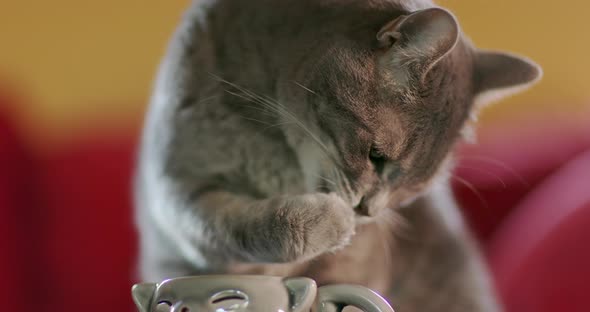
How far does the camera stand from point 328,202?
27.3 inches

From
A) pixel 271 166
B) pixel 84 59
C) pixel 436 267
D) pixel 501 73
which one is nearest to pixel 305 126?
pixel 271 166

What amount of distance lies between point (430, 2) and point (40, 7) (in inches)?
51.9

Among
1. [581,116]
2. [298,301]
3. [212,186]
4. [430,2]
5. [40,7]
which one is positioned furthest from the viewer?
[40,7]

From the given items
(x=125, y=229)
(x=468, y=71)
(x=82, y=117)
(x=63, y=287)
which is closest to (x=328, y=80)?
(x=468, y=71)

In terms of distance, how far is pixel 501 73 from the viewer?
792 mm

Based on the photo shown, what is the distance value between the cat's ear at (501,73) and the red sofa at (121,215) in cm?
25

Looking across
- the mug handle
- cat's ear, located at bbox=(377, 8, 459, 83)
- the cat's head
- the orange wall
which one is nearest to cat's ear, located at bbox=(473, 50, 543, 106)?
the cat's head

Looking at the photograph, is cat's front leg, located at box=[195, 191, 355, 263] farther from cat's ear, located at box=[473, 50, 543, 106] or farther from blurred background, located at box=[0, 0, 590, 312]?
blurred background, located at box=[0, 0, 590, 312]

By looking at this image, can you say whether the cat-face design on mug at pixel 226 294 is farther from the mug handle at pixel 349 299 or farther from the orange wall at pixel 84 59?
the orange wall at pixel 84 59

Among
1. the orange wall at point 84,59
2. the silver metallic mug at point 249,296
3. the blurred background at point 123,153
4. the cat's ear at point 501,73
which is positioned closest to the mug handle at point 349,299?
the silver metallic mug at point 249,296

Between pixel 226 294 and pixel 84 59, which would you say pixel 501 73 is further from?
pixel 84 59

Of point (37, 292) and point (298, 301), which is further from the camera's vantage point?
point (37, 292)

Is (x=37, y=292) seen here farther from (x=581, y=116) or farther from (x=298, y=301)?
(x=581, y=116)

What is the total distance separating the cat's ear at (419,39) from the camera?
2.04 feet
